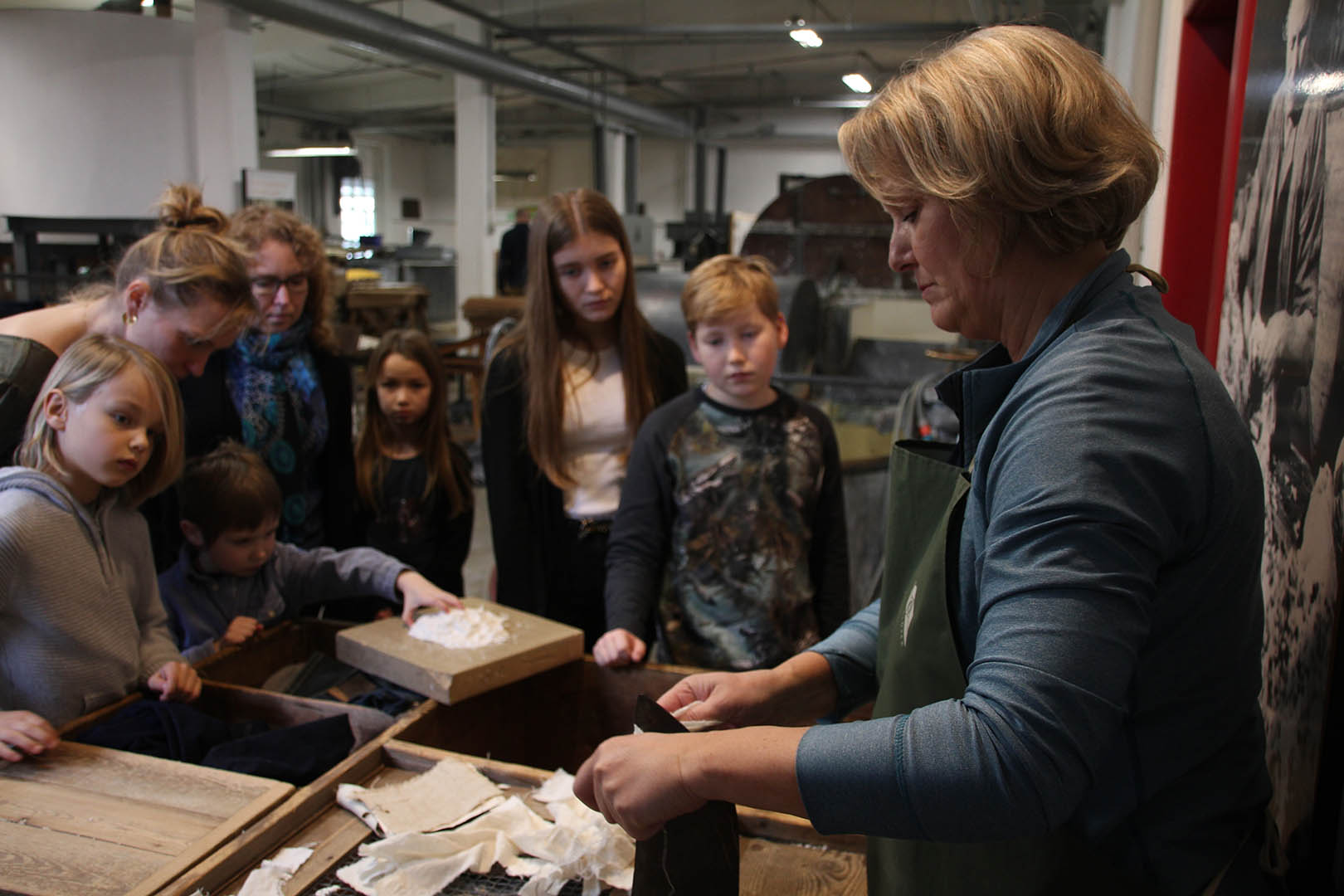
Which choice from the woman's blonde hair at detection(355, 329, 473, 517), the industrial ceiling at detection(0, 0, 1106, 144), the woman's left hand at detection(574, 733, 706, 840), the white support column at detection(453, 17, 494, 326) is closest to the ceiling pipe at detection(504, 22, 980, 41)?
the industrial ceiling at detection(0, 0, 1106, 144)

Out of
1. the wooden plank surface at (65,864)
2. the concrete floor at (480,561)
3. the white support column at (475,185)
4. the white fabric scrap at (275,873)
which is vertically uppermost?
the white support column at (475,185)

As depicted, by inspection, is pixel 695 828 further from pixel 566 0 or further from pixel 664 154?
pixel 664 154

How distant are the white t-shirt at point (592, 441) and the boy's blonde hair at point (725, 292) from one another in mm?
302

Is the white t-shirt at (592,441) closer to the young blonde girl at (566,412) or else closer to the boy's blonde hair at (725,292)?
the young blonde girl at (566,412)

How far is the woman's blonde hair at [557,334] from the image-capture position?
2201mm

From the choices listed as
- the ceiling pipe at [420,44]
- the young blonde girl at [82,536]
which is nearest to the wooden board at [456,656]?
the young blonde girl at [82,536]

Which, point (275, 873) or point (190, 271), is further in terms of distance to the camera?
point (190, 271)

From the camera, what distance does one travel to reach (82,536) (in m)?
1.52

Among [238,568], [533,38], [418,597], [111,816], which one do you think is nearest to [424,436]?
[238,568]

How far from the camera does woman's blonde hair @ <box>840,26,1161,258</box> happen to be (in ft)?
2.61

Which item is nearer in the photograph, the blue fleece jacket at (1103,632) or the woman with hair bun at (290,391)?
the blue fleece jacket at (1103,632)

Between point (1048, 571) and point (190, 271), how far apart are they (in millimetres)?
1669

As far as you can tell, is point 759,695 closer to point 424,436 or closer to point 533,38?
point 424,436

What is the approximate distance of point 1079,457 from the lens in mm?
715
